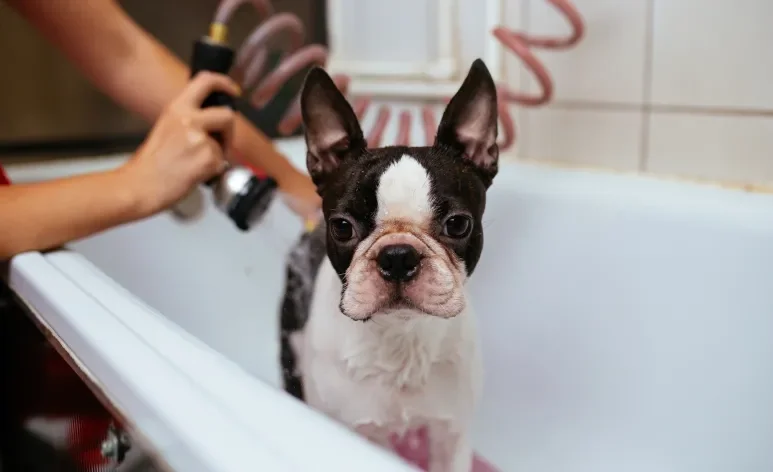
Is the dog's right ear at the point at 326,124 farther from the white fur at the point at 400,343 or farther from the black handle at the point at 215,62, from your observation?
the black handle at the point at 215,62

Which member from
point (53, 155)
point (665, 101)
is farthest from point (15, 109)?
point (665, 101)

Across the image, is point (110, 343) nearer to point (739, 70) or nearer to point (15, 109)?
point (739, 70)

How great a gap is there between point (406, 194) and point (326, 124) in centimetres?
11

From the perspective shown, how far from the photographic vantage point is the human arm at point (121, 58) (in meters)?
1.13

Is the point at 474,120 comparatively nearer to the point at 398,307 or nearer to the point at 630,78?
the point at 398,307

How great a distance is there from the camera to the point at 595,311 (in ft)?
3.51

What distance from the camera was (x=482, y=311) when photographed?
2.88 ft

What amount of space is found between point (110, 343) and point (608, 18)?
102cm

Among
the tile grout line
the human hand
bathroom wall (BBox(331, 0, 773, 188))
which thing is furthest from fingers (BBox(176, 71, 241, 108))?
the tile grout line

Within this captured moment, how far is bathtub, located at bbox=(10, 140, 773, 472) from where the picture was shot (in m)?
0.90

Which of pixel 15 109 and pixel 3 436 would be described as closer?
pixel 3 436

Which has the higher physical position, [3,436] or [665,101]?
[665,101]

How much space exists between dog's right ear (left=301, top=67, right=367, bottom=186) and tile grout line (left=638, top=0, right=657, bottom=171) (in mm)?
740

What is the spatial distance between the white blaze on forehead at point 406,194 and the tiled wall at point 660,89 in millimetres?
722
